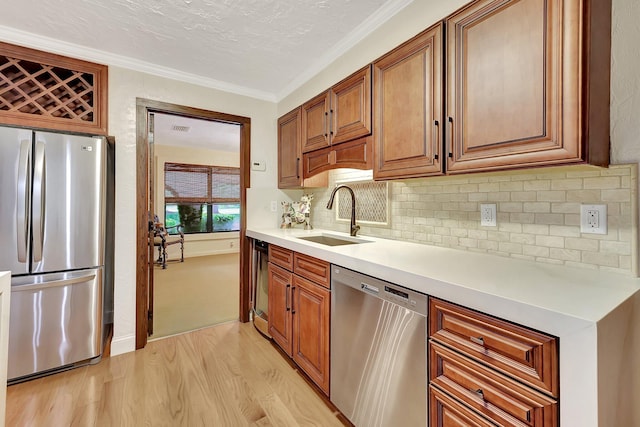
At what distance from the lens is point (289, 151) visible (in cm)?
281

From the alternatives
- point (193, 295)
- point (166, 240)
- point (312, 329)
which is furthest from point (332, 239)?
point (166, 240)

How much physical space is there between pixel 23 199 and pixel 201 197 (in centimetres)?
459

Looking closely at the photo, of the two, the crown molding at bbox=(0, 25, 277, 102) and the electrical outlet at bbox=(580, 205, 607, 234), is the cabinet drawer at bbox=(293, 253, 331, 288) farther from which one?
the crown molding at bbox=(0, 25, 277, 102)

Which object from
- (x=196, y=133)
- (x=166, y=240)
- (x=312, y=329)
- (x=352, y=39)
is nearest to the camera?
(x=312, y=329)

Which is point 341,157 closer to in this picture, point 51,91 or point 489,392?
point 489,392

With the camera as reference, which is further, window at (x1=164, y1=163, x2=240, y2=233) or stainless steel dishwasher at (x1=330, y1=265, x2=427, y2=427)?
window at (x1=164, y1=163, x2=240, y2=233)

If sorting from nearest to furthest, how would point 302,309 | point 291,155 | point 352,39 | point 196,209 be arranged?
point 302,309, point 352,39, point 291,155, point 196,209

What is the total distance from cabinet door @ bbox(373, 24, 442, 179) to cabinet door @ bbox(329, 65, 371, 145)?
3.3 inches

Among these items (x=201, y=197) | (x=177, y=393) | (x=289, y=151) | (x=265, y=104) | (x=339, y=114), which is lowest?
(x=177, y=393)

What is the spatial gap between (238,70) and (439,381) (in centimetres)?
270

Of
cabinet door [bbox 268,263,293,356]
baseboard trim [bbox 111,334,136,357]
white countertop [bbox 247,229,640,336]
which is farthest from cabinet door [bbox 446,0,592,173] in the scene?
baseboard trim [bbox 111,334,136,357]

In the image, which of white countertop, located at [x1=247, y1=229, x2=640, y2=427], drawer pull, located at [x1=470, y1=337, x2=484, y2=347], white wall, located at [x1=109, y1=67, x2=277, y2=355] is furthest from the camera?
white wall, located at [x1=109, y1=67, x2=277, y2=355]

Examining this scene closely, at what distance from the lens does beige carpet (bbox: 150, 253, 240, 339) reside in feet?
9.50

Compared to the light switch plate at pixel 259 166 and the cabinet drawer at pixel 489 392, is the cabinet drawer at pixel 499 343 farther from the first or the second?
the light switch plate at pixel 259 166
